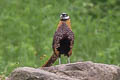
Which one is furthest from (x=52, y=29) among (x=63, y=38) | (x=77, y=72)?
(x=77, y=72)

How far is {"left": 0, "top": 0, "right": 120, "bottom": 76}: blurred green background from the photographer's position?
11133 millimetres

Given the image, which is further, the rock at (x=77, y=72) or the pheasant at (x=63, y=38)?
the pheasant at (x=63, y=38)

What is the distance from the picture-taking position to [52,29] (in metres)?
12.2

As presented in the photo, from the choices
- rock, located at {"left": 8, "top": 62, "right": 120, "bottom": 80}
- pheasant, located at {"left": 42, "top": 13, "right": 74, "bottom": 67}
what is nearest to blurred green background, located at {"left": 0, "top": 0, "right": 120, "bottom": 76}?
pheasant, located at {"left": 42, "top": 13, "right": 74, "bottom": 67}

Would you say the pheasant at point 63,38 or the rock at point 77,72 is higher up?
the pheasant at point 63,38

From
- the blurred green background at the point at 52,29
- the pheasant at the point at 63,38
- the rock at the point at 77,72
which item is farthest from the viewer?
the blurred green background at the point at 52,29

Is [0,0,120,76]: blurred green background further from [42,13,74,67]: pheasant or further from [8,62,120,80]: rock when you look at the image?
[8,62,120,80]: rock

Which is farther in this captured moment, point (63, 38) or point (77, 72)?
point (63, 38)

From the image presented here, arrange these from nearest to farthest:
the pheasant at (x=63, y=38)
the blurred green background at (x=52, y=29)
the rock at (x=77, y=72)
Answer: 1. the rock at (x=77, y=72)
2. the pheasant at (x=63, y=38)
3. the blurred green background at (x=52, y=29)

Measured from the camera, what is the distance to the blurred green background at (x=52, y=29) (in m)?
11.1

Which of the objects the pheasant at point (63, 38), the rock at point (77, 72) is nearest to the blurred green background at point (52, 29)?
the pheasant at point (63, 38)

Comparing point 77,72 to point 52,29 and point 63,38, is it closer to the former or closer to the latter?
point 63,38

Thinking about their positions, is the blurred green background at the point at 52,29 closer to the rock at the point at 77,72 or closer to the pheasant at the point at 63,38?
the pheasant at the point at 63,38

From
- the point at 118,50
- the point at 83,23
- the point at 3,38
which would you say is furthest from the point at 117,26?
the point at 3,38
